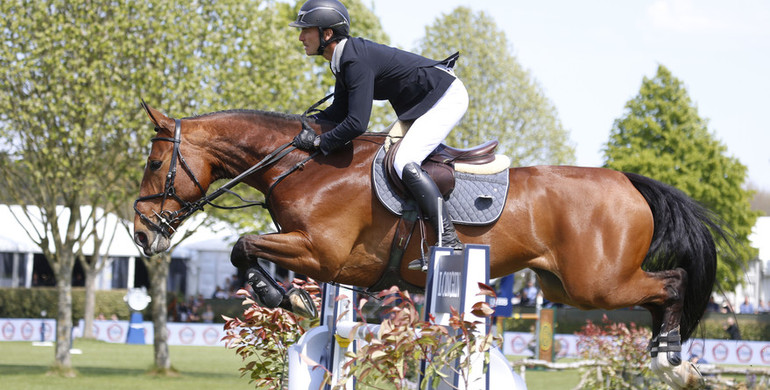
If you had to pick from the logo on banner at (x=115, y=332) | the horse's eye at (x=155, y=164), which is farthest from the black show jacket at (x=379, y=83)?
the logo on banner at (x=115, y=332)

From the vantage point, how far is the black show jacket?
4734mm

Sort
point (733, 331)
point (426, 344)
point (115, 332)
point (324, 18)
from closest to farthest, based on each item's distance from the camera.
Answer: point (426, 344) < point (324, 18) < point (733, 331) < point (115, 332)

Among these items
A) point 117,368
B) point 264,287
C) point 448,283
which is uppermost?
point 448,283

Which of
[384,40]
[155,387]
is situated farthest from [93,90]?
[384,40]

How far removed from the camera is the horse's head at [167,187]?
196 inches

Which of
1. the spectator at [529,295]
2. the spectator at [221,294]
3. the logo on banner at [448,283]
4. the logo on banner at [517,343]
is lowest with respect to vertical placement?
the logo on banner at [517,343]

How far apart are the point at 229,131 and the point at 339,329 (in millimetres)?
1341

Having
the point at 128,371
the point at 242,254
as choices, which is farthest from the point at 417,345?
the point at 128,371

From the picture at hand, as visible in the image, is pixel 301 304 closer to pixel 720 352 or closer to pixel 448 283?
pixel 448 283

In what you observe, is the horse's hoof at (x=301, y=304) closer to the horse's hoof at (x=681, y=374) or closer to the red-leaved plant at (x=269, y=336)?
the red-leaved plant at (x=269, y=336)

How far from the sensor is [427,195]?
4707 millimetres

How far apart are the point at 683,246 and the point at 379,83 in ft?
6.94

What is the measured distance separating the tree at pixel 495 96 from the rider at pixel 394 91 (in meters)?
22.6

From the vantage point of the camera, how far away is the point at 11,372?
15094 millimetres
